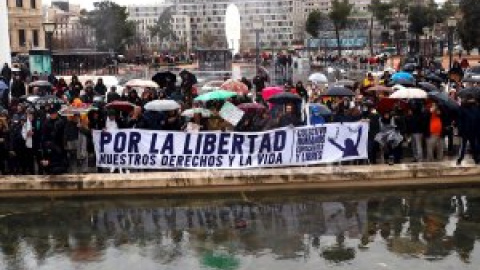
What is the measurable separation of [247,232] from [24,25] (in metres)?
69.7

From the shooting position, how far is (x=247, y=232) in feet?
38.1

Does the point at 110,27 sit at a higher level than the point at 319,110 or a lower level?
higher

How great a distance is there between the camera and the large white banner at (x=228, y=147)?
14.1 meters

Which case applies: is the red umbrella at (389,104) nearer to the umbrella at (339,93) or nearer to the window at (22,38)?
the umbrella at (339,93)

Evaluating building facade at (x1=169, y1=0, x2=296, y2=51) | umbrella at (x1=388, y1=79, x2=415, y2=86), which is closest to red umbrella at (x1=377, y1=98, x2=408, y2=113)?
umbrella at (x1=388, y1=79, x2=415, y2=86)

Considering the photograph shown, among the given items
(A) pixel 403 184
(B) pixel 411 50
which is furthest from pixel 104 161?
(B) pixel 411 50

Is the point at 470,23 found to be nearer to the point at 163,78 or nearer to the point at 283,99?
the point at 163,78

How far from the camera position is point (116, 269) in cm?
1004

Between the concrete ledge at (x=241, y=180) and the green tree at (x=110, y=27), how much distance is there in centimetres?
6324

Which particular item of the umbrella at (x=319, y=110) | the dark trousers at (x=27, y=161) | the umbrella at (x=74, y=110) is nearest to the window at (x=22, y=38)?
the dark trousers at (x=27, y=161)

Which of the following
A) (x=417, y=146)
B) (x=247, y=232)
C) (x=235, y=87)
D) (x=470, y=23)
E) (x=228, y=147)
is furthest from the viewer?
(x=470, y=23)

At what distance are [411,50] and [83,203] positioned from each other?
182 feet

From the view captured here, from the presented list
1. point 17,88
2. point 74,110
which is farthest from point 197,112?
point 17,88

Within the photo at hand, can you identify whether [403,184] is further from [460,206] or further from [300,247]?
[300,247]
